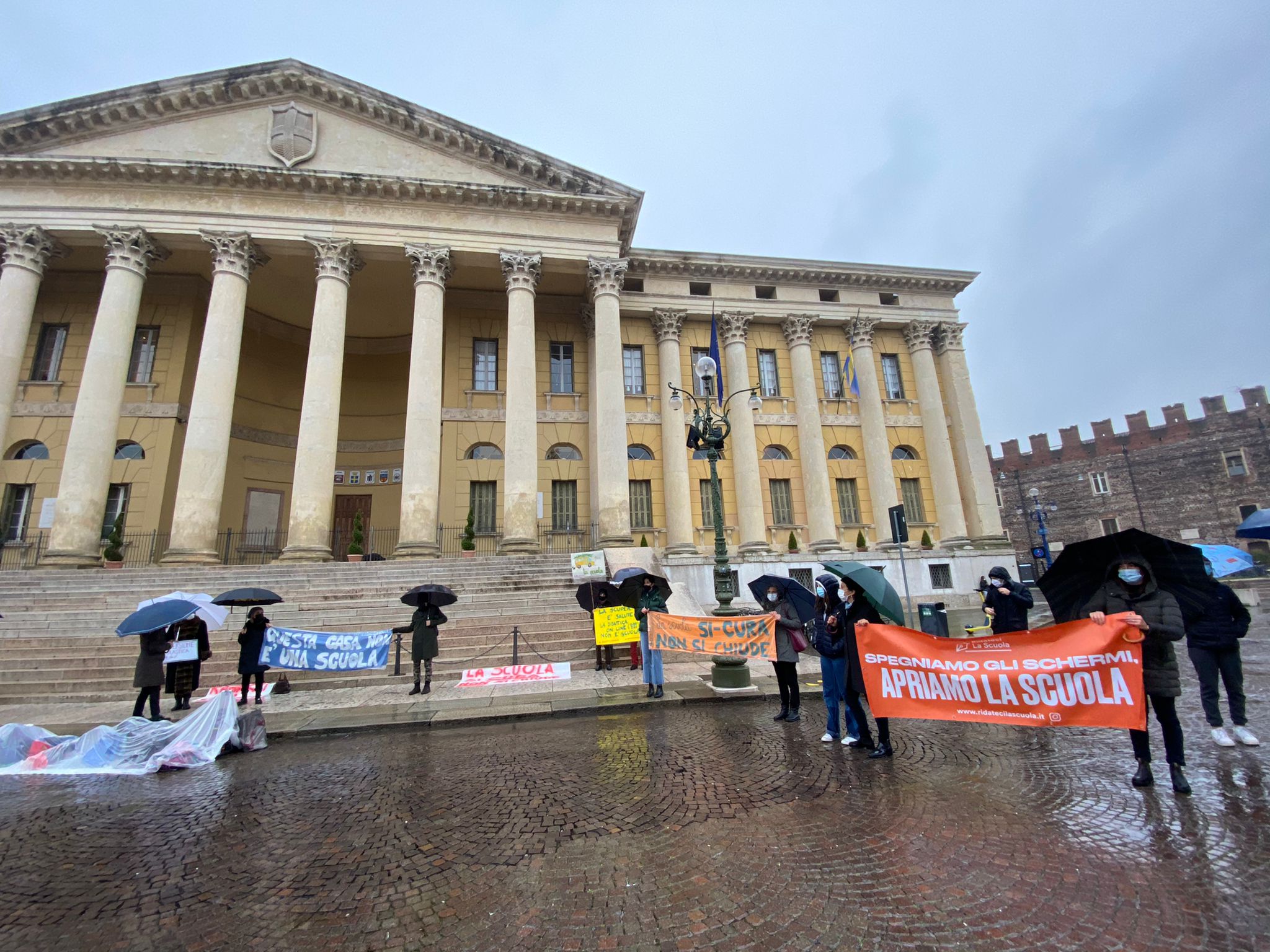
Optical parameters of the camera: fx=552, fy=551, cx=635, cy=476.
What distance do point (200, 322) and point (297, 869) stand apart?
27.0 m

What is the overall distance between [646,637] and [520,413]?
12152mm

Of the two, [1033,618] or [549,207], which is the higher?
[549,207]

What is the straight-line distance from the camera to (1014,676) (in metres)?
5.20

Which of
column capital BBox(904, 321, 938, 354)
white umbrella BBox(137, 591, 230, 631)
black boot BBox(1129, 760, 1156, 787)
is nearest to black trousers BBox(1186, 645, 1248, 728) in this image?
black boot BBox(1129, 760, 1156, 787)

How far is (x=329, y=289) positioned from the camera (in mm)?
19469

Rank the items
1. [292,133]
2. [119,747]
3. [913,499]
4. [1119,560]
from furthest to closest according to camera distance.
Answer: [913,499] → [292,133] → [119,747] → [1119,560]

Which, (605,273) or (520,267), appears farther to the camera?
(605,273)

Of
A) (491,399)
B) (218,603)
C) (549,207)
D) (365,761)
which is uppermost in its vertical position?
(549,207)

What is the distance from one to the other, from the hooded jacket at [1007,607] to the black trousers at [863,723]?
2841 mm

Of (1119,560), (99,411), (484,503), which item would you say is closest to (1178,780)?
(1119,560)

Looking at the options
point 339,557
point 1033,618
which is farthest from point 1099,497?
point 339,557

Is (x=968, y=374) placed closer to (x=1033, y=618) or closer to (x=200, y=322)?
(x=1033, y=618)

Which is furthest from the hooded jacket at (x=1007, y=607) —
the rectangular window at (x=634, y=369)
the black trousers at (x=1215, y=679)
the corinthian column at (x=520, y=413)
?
the rectangular window at (x=634, y=369)

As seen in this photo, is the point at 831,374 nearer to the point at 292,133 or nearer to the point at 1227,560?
the point at 1227,560
